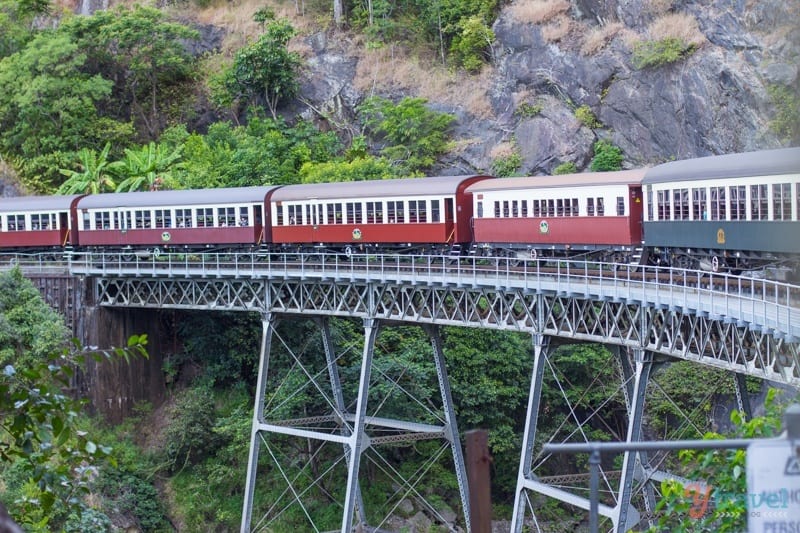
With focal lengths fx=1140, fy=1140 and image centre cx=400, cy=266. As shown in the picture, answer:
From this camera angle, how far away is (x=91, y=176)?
47.9 meters

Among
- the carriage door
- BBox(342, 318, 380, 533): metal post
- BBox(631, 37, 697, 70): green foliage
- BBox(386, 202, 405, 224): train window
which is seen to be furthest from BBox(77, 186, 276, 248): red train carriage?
BBox(631, 37, 697, 70): green foliage

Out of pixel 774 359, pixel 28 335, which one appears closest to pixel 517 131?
pixel 28 335

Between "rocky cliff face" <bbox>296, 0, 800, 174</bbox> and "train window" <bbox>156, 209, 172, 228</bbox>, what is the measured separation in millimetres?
14175

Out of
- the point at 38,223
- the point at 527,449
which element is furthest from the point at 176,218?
the point at 527,449

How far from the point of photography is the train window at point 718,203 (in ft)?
76.4

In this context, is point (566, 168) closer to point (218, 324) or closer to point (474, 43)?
point (474, 43)

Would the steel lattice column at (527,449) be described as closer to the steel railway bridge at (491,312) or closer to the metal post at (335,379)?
the steel railway bridge at (491,312)

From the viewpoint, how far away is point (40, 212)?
3962cm

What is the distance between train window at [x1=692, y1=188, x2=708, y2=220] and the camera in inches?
944

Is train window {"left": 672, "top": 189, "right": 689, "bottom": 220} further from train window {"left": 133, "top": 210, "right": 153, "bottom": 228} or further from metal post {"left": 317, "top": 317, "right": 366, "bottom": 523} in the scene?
train window {"left": 133, "top": 210, "right": 153, "bottom": 228}

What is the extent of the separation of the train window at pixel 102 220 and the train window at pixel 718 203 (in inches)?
855

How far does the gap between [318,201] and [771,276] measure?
47.5 ft

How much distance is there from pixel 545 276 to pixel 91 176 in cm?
2827

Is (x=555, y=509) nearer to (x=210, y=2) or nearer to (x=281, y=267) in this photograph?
(x=281, y=267)
